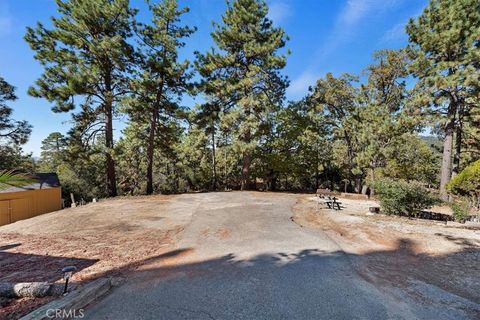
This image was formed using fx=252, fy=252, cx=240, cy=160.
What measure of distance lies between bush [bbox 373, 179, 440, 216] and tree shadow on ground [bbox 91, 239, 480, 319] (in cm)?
388

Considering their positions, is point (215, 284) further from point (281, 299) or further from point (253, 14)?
point (253, 14)

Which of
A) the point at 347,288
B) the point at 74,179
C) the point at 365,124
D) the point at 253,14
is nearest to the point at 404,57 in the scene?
the point at 365,124

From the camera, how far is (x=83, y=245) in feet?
19.7

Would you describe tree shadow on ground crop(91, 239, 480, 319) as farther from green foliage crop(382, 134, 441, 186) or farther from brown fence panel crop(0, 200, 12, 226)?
green foliage crop(382, 134, 441, 186)

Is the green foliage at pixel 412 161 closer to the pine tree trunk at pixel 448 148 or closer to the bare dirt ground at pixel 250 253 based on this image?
the pine tree trunk at pixel 448 148

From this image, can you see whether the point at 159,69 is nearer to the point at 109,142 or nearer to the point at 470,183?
the point at 109,142

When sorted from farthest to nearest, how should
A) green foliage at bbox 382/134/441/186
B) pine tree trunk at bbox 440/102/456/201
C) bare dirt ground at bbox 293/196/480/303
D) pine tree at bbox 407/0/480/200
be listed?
green foliage at bbox 382/134/441/186 < pine tree trunk at bbox 440/102/456/201 < pine tree at bbox 407/0/480/200 < bare dirt ground at bbox 293/196/480/303

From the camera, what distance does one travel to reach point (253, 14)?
18.0 metres

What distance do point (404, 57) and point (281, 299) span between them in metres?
21.1

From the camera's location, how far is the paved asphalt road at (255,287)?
3191mm

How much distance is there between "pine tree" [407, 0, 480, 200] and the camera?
1245cm

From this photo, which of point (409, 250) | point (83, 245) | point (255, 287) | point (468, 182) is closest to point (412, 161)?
point (468, 182)

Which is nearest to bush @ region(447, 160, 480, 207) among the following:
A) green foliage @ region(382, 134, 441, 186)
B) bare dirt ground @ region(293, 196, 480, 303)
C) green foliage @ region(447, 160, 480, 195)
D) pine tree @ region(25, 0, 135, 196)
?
green foliage @ region(447, 160, 480, 195)

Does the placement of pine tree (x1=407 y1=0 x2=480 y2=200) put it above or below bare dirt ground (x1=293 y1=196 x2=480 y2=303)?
above
